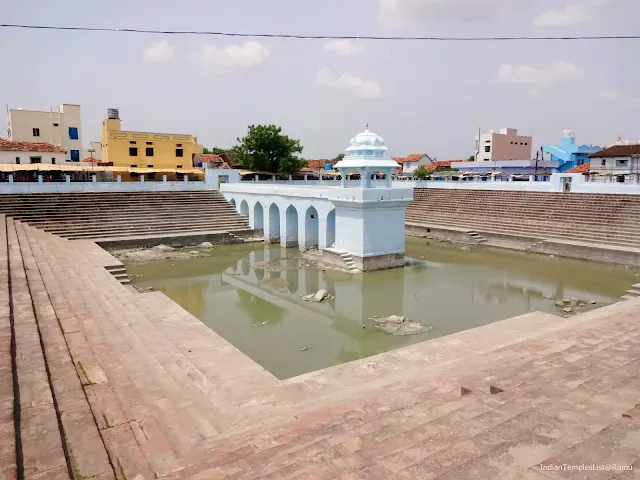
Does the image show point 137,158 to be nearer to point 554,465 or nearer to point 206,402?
→ point 206,402

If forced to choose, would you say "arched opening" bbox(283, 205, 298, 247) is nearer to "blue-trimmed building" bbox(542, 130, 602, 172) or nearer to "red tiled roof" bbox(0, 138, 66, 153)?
"red tiled roof" bbox(0, 138, 66, 153)

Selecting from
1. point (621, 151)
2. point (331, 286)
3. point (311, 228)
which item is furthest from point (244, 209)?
point (621, 151)

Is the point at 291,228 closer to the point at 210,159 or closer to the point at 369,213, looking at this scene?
the point at 369,213

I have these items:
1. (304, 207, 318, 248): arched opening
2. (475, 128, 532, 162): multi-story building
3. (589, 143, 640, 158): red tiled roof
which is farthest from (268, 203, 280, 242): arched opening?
(475, 128, 532, 162): multi-story building

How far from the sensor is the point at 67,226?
64.0 feet

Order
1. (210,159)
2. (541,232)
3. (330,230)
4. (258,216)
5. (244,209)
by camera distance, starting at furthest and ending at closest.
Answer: (210,159) → (244,209) → (258,216) → (541,232) → (330,230)

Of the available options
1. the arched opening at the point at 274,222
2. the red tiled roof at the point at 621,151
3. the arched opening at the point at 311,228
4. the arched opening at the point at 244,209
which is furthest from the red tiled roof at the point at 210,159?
the red tiled roof at the point at 621,151

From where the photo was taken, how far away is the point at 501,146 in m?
52.2

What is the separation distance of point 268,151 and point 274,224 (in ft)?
47.9

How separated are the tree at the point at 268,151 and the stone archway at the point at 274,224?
1350 centimetres

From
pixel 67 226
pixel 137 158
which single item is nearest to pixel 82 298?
pixel 67 226

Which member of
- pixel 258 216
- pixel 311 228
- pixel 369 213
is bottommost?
pixel 311 228

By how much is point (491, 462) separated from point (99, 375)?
3.93 m

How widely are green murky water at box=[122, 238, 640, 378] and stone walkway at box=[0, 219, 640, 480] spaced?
150 centimetres
